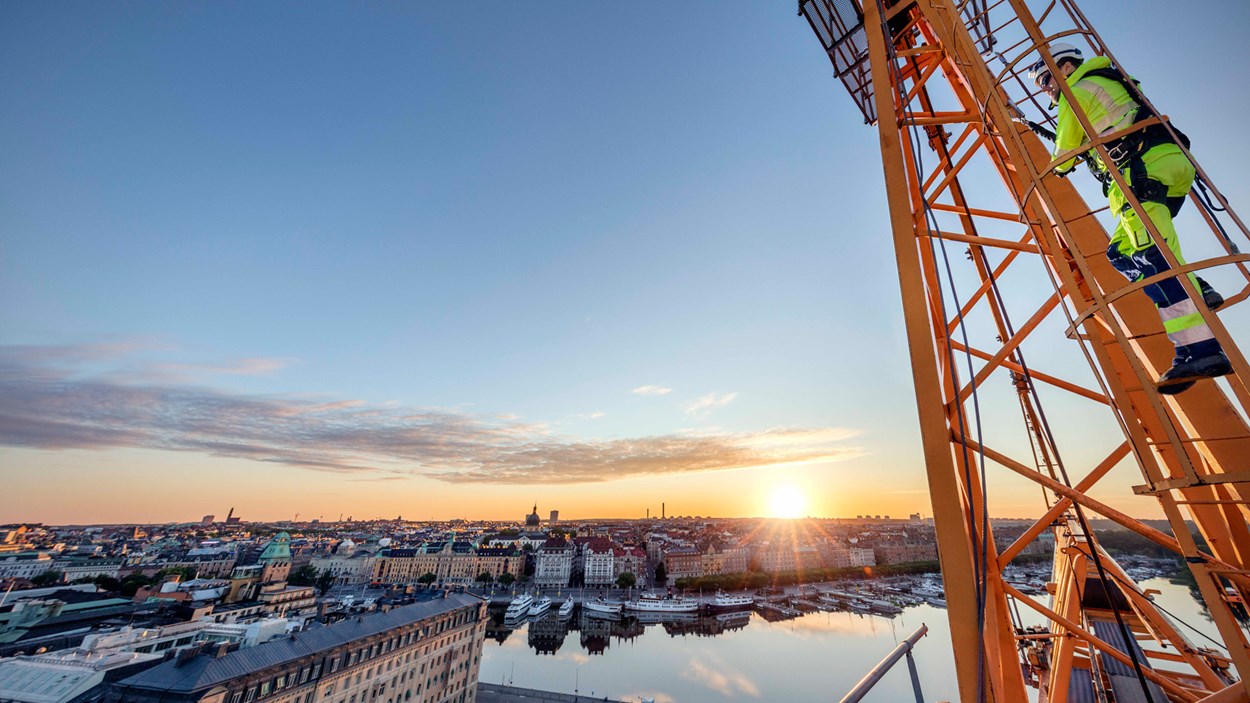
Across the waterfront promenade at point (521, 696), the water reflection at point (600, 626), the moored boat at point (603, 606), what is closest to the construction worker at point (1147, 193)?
the waterfront promenade at point (521, 696)

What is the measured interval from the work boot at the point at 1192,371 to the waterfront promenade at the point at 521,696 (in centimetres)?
3061

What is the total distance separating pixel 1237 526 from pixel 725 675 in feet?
119

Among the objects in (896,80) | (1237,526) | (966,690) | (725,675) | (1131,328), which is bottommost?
(725,675)

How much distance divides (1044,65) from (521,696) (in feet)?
115

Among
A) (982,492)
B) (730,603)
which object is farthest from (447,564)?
(982,492)

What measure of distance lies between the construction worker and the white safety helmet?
0.01 m

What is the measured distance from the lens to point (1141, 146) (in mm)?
2518

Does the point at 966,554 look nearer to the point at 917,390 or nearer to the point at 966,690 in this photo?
the point at 966,690

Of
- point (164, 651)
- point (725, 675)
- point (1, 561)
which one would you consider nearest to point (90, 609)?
Answer: point (164, 651)

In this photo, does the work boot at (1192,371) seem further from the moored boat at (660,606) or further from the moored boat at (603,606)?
the moored boat at (660,606)

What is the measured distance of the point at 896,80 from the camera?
396 centimetres

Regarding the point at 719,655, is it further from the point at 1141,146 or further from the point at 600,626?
the point at 1141,146

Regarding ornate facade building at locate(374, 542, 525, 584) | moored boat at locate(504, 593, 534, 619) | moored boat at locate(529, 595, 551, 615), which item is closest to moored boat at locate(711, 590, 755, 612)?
moored boat at locate(529, 595, 551, 615)

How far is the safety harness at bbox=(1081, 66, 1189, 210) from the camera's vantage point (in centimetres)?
247
